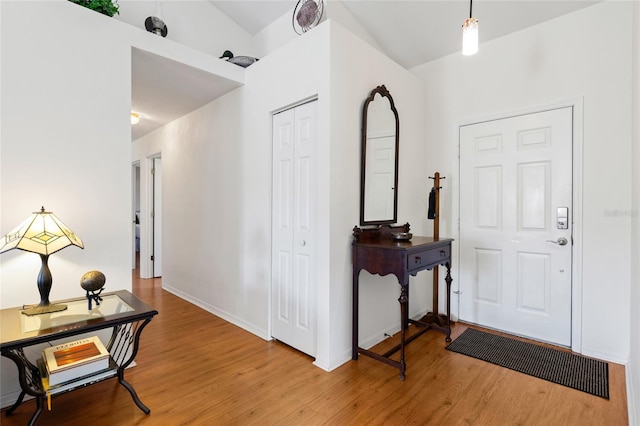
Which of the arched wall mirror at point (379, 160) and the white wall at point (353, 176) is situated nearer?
the white wall at point (353, 176)

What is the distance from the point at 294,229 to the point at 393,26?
2.20 meters

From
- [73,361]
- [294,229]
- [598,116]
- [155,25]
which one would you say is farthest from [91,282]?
[598,116]

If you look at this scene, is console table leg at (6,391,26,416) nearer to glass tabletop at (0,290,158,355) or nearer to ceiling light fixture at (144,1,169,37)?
glass tabletop at (0,290,158,355)

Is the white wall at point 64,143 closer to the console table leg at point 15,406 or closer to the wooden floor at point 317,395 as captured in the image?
the console table leg at point 15,406

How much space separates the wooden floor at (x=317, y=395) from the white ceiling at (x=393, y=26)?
2462 millimetres

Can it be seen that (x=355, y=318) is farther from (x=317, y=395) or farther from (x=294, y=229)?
(x=294, y=229)

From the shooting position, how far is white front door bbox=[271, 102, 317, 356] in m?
2.50

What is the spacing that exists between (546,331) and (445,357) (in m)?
1.02

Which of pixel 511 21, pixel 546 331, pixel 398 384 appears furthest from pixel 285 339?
pixel 511 21

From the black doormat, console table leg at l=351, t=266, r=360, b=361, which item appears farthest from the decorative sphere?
the black doormat

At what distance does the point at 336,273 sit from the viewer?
2359 mm

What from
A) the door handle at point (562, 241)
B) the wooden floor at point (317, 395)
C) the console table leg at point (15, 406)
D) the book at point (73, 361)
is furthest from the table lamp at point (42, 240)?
the door handle at point (562, 241)

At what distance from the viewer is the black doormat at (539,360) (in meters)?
2.11

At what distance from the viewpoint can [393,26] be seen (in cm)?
305
